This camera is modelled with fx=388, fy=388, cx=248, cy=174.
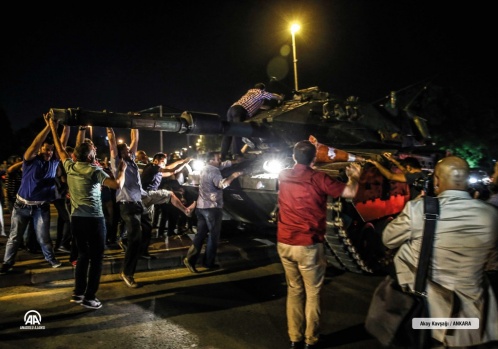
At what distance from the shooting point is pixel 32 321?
4.38m

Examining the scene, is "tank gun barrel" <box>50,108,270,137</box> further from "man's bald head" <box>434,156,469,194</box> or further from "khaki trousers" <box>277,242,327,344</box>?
"man's bald head" <box>434,156,469,194</box>

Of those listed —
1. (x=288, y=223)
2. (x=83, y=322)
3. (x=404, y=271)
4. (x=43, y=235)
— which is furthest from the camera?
(x=43, y=235)

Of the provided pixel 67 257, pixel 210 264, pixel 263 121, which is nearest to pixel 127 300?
pixel 210 264

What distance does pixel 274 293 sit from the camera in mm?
5391

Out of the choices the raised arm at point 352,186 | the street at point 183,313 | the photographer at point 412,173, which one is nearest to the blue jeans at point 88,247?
the street at point 183,313

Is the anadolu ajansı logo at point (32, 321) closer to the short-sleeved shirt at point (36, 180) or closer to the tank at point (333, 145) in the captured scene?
the short-sleeved shirt at point (36, 180)

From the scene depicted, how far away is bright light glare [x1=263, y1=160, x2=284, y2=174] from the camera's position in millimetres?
6485

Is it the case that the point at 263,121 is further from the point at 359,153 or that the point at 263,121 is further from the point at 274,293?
the point at 274,293

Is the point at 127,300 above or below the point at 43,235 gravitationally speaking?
below

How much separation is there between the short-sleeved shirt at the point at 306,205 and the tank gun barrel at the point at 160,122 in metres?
2.43

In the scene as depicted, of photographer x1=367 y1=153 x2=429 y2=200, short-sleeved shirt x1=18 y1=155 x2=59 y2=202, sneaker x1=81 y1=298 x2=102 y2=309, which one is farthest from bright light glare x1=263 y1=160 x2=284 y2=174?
short-sleeved shirt x1=18 y1=155 x2=59 y2=202

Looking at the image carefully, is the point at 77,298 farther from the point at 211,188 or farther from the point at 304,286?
the point at 304,286

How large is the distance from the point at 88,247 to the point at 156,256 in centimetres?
219

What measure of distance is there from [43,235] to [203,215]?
249cm
